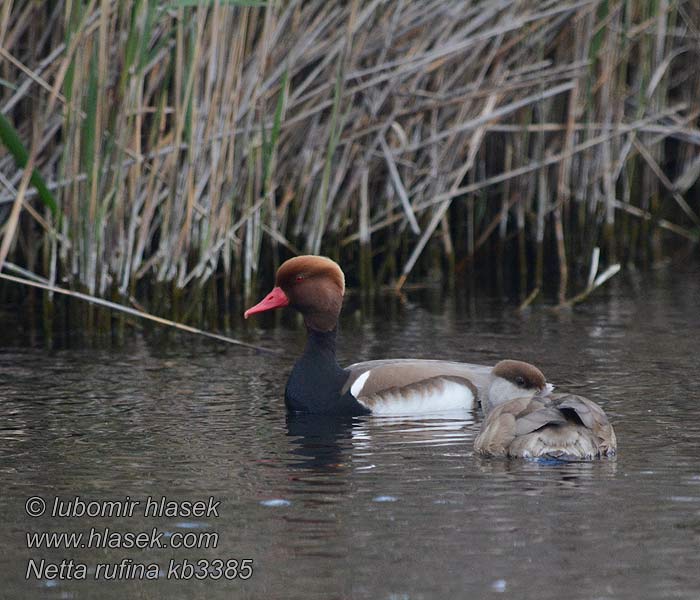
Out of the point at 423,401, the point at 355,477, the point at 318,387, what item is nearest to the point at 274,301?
the point at 318,387

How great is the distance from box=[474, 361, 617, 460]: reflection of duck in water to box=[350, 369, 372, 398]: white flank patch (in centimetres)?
122

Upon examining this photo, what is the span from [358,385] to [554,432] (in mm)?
1513

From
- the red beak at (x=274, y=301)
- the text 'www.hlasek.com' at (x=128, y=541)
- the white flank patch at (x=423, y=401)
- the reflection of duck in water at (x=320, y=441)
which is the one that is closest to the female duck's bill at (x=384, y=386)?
the white flank patch at (x=423, y=401)

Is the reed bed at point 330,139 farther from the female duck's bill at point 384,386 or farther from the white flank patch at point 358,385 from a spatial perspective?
the white flank patch at point 358,385

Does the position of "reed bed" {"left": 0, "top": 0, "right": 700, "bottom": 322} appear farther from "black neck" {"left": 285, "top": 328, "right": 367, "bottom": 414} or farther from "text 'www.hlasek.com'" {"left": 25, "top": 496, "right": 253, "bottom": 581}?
"text 'www.hlasek.com'" {"left": 25, "top": 496, "right": 253, "bottom": 581}

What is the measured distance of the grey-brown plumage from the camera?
5.55 m

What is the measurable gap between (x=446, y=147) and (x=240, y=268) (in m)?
1.73

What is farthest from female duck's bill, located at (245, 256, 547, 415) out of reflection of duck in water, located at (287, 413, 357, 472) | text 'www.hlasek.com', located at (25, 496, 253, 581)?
text 'www.hlasek.com', located at (25, 496, 253, 581)

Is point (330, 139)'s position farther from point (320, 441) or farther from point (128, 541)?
point (128, 541)

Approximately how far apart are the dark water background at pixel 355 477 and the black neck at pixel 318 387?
12cm

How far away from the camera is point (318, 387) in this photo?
6.95 meters

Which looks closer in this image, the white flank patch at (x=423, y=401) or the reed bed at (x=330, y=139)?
the white flank patch at (x=423, y=401)

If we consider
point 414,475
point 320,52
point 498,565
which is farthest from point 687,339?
point 498,565

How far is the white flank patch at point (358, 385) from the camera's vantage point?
6.93 m
